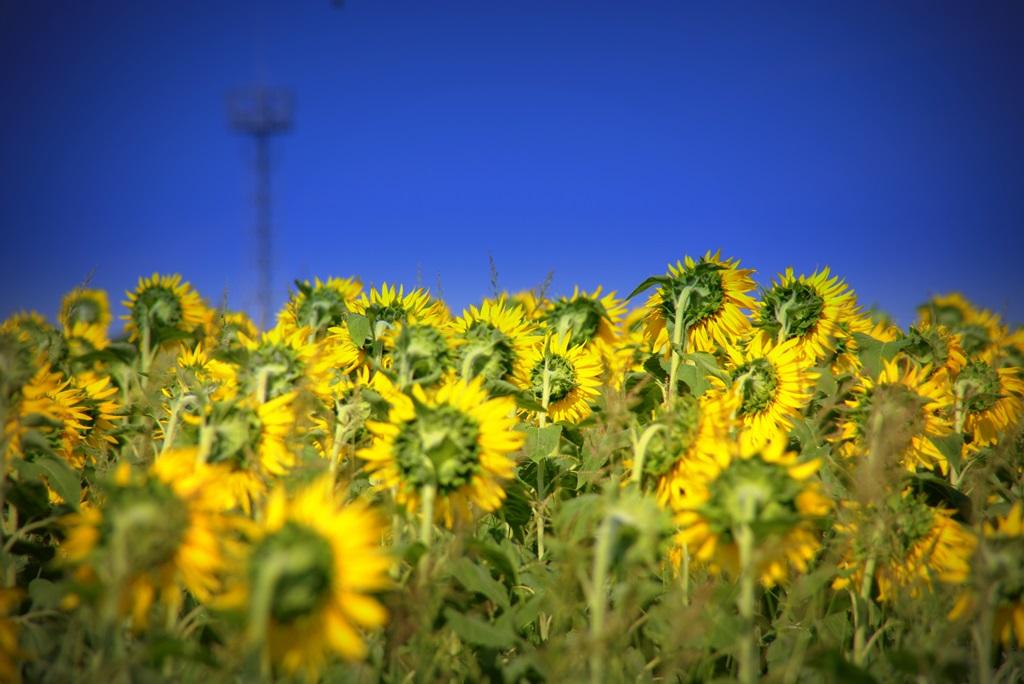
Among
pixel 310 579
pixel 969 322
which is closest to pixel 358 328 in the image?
pixel 310 579

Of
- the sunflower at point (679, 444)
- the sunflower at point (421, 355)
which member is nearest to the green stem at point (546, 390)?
the sunflower at point (421, 355)

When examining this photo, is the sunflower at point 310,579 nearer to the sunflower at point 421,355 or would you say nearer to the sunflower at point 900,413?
the sunflower at point 421,355

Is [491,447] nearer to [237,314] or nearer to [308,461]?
[308,461]

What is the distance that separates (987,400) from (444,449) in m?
3.04

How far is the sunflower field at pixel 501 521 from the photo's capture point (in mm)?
1339

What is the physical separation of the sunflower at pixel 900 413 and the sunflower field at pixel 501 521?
21 mm

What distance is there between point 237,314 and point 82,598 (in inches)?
176

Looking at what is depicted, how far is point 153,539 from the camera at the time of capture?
50.1 inches

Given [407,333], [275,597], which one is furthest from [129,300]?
[275,597]

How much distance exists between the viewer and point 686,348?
3.35m

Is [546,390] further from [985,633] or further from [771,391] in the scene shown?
[985,633]

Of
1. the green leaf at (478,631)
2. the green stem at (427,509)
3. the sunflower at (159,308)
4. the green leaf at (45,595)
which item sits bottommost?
the green leaf at (478,631)

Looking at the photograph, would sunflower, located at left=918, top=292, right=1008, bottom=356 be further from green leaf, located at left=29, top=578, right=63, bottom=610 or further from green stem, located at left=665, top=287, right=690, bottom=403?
green leaf, located at left=29, top=578, right=63, bottom=610

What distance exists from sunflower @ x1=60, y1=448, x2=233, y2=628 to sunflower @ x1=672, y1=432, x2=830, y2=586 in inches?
41.4
